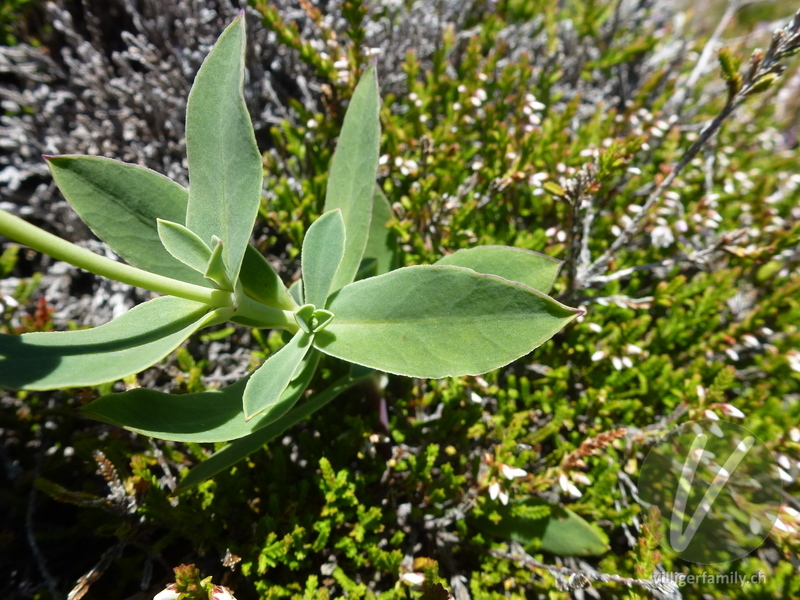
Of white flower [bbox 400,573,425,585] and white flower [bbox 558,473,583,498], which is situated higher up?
white flower [bbox 558,473,583,498]

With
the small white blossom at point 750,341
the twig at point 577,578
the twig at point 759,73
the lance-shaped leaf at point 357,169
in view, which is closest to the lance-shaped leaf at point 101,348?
the lance-shaped leaf at point 357,169

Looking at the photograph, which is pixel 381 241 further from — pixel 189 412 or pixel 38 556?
pixel 38 556

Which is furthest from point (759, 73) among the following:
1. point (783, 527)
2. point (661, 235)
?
point (783, 527)

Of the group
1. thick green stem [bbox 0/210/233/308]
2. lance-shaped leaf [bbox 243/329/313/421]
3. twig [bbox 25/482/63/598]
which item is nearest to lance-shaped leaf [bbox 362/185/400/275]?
lance-shaped leaf [bbox 243/329/313/421]

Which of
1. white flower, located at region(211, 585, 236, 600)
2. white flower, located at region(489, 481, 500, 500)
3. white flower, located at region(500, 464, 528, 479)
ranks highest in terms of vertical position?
white flower, located at region(211, 585, 236, 600)

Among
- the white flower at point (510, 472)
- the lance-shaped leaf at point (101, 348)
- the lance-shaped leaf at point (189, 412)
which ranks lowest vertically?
the white flower at point (510, 472)

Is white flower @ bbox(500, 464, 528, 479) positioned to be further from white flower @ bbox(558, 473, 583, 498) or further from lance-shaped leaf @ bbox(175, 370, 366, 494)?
lance-shaped leaf @ bbox(175, 370, 366, 494)

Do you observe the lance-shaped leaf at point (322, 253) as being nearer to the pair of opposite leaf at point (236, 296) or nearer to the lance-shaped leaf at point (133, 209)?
the pair of opposite leaf at point (236, 296)
